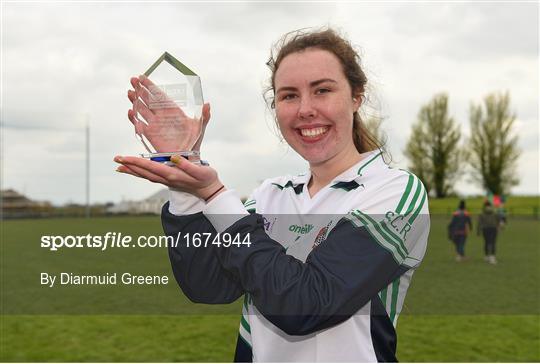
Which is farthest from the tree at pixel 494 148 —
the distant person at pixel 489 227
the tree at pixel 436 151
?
the distant person at pixel 489 227

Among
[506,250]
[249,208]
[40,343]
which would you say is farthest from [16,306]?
[506,250]

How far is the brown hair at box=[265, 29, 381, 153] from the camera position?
6.80ft

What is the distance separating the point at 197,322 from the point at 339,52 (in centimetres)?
699

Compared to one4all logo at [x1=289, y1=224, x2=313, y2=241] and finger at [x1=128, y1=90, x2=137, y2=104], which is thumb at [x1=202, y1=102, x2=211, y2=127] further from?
one4all logo at [x1=289, y1=224, x2=313, y2=241]

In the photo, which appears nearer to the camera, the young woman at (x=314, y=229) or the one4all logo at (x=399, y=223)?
the young woman at (x=314, y=229)

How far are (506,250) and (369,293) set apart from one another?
1859 centimetres

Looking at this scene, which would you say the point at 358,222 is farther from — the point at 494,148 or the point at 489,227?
the point at 494,148

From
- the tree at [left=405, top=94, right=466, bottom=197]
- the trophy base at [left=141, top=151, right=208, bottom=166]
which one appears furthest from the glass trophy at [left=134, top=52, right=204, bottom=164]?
the tree at [left=405, top=94, right=466, bottom=197]

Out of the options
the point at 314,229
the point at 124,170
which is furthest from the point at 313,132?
the point at 124,170

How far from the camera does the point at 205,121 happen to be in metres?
1.81

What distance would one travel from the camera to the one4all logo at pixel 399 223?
1817 mm

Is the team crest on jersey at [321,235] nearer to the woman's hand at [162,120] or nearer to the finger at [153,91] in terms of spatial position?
the woman's hand at [162,120]

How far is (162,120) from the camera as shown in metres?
1.84

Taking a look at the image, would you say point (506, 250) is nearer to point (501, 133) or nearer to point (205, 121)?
point (205, 121)
